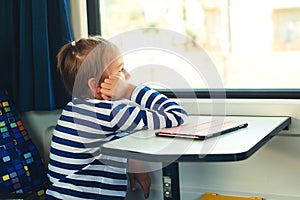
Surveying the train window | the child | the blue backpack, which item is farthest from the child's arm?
the blue backpack

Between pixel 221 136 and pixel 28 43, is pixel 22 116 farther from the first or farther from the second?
pixel 221 136

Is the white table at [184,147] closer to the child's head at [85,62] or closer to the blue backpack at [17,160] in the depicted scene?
the child's head at [85,62]

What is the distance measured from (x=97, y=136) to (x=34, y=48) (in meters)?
0.69

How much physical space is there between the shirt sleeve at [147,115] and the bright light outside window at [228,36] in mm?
518

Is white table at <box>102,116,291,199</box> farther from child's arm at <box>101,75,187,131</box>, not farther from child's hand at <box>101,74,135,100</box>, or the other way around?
child's hand at <box>101,74,135,100</box>

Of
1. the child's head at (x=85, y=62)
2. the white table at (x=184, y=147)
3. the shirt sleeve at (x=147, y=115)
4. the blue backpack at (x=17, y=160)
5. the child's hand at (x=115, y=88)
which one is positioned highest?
the child's head at (x=85, y=62)

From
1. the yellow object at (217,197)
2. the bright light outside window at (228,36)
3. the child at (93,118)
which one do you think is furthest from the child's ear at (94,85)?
the yellow object at (217,197)

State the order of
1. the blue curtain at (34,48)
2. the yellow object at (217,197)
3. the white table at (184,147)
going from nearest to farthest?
A: the white table at (184,147)
the yellow object at (217,197)
the blue curtain at (34,48)

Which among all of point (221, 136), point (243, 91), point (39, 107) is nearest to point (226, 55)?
point (243, 91)

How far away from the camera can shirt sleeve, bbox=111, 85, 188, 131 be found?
179 cm

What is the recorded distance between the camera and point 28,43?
2375 millimetres

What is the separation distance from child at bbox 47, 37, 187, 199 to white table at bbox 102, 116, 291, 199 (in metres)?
0.13

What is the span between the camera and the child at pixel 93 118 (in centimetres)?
185

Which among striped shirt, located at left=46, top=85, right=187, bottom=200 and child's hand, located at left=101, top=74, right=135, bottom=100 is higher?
child's hand, located at left=101, top=74, right=135, bottom=100
